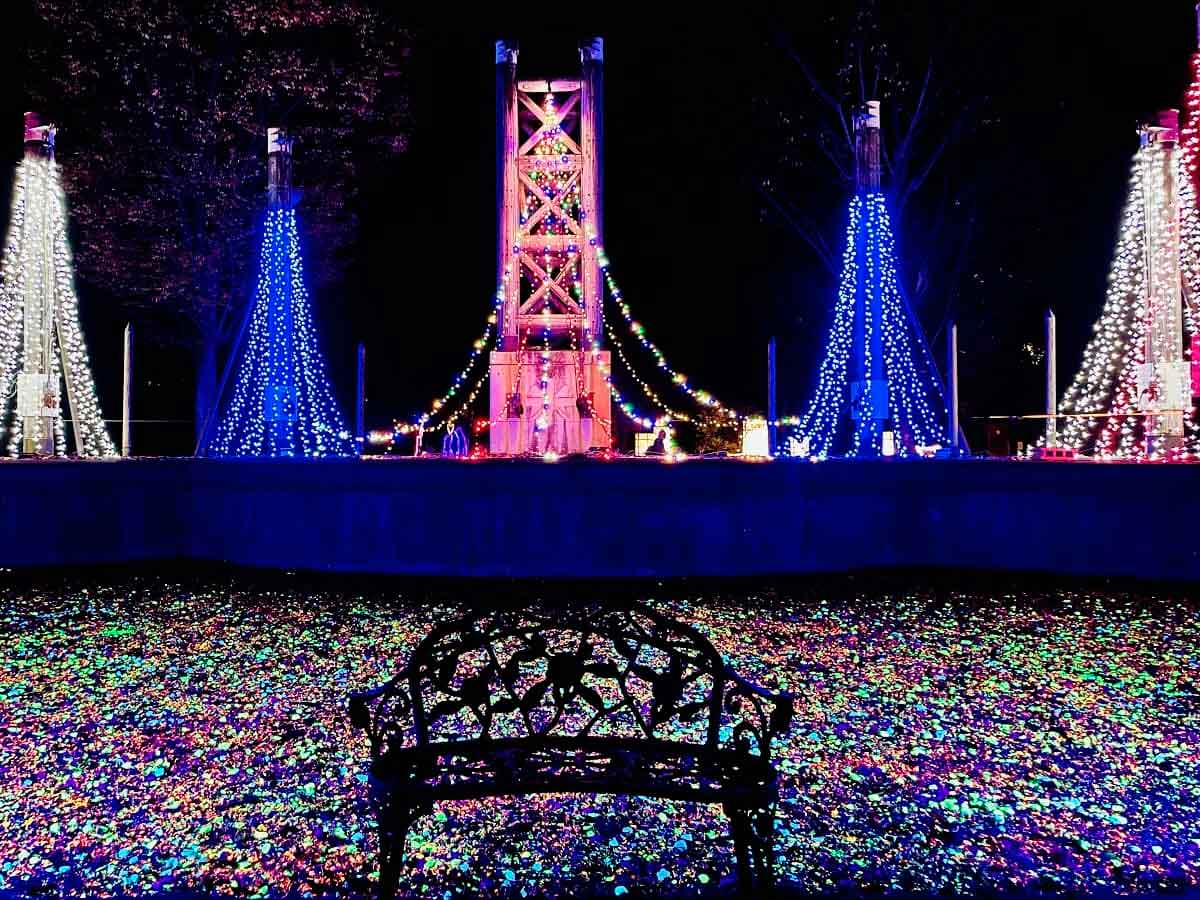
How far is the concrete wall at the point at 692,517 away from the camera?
23.4 ft

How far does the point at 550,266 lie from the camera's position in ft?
50.3

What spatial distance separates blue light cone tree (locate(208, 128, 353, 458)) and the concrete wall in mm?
3187

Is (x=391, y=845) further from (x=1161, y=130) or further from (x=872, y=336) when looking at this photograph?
(x=1161, y=130)

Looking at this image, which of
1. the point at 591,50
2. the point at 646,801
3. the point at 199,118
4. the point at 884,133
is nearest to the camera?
the point at 646,801

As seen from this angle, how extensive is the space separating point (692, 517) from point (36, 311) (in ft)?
32.1

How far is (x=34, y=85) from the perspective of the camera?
16359 mm

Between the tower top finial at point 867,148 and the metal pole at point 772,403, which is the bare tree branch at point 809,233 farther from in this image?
the tower top finial at point 867,148

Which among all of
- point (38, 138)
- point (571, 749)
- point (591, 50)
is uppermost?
point (591, 50)

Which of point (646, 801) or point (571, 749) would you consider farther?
point (646, 801)

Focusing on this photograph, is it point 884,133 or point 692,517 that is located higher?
point 884,133

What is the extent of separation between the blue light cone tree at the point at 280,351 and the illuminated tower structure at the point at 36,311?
7.58ft

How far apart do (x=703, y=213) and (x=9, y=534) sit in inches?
643

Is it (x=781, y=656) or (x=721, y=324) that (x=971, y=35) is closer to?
(x=721, y=324)

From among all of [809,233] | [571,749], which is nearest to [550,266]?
[809,233]
